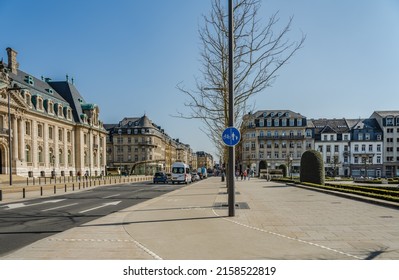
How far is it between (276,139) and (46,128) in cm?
5729

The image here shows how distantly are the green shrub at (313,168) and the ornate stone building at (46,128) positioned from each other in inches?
1382

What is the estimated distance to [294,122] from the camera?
301 feet

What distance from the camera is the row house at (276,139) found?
299ft

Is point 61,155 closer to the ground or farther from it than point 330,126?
closer to the ground

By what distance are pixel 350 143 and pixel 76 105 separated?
69158 mm

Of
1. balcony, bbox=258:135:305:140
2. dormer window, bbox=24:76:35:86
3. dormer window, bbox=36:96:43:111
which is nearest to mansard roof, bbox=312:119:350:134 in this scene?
balcony, bbox=258:135:305:140

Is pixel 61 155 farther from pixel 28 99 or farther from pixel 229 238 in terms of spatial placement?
pixel 229 238

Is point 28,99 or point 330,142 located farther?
point 330,142

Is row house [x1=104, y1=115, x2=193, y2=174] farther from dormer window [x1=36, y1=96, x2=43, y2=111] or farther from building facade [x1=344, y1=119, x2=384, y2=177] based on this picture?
building facade [x1=344, y1=119, x2=384, y2=177]

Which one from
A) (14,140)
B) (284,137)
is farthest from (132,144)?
(14,140)

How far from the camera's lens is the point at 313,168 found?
99.5 feet

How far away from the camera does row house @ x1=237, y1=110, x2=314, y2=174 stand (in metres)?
91.1

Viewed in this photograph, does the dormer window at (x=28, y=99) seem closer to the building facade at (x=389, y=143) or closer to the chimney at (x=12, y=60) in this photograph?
the chimney at (x=12, y=60)

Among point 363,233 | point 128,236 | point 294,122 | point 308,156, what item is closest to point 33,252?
point 128,236
